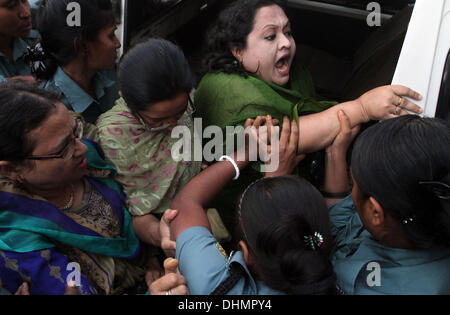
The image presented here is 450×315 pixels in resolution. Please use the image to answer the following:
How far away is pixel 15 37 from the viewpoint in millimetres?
2332

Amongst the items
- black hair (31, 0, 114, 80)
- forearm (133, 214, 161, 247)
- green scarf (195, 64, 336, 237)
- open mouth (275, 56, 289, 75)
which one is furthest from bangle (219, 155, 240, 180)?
black hair (31, 0, 114, 80)

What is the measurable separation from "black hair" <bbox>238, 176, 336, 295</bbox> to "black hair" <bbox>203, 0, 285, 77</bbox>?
112 cm

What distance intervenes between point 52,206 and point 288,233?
1020mm

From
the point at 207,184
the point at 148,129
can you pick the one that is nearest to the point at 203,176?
the point at 207,184

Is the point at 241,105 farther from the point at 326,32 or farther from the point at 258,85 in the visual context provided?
the point at 326,32

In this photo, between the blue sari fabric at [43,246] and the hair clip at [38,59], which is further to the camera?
the hair clip at [38,59]

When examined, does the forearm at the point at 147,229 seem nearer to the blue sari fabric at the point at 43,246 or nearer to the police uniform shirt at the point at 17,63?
the blue sari fabric at the point at 43,246

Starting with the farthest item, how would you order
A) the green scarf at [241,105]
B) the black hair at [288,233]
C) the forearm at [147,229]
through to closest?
1. the green scarf at [241,105]
2. the forearm at [147,229]
3. the black hair at [288,233]

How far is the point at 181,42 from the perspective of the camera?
3.28 metres

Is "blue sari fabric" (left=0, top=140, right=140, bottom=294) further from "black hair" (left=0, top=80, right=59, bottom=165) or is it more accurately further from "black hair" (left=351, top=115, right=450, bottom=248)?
"black hair" (left=351, top=115, right=450, bottom=248)

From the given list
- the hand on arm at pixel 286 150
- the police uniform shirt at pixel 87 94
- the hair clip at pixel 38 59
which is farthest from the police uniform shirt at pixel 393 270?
the hair clip at pixel 38 59

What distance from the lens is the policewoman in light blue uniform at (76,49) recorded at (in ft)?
6.49

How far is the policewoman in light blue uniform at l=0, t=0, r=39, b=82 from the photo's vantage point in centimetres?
213
